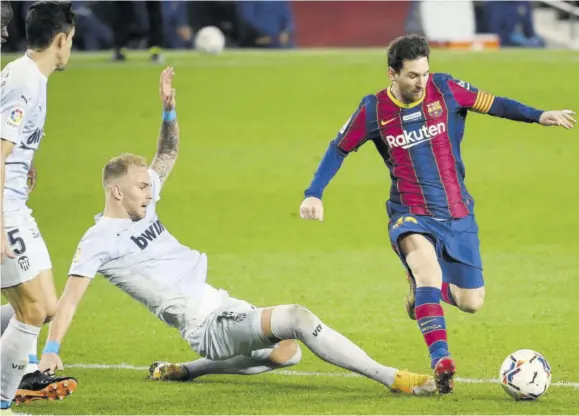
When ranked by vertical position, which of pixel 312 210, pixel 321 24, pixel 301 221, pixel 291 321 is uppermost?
pixel 312 210

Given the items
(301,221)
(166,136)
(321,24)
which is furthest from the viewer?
(321,24)

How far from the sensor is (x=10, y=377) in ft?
21.0

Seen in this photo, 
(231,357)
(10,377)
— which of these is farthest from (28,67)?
(231,357)

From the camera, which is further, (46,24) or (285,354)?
(285,354)

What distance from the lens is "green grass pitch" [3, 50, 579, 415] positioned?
721 centimetres

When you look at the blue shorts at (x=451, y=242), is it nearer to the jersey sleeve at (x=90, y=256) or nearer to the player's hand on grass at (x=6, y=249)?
the jersey sleeve at (x=90, y=256)

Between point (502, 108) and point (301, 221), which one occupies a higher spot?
point (502, 108)

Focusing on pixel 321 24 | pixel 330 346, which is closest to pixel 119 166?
pixel 330 346

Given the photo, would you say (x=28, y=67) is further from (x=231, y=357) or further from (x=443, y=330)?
(x=443, y=330)

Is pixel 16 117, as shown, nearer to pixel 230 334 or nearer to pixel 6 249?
pixel 6 249

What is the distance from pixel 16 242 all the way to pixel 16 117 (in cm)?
62

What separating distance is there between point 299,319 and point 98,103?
45.8ft

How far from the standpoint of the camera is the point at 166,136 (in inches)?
302

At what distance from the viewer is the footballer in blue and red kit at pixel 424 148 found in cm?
732
